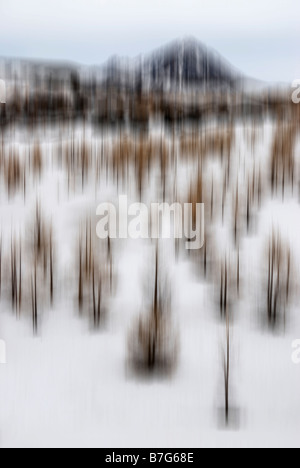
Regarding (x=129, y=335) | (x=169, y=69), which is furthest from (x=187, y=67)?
(x=129, y=335)

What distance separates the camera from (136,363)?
4.21 feet

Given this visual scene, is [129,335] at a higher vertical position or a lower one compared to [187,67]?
lower

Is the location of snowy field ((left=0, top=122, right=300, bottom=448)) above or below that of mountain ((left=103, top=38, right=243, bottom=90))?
below

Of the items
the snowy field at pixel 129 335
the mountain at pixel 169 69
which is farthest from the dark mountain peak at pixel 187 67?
the snowy field at pixel 129 335

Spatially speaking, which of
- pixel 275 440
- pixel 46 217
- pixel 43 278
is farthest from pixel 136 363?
pixel 46 217

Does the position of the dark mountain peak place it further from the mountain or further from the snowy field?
the snowy field

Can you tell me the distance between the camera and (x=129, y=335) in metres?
1.35

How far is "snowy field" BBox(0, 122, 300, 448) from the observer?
44.1 inches

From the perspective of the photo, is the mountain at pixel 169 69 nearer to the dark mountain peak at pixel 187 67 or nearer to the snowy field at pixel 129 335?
the dark mountain peak at pixel 187 67

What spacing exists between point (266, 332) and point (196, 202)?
0.81m

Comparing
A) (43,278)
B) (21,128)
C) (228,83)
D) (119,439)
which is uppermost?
(228,83)

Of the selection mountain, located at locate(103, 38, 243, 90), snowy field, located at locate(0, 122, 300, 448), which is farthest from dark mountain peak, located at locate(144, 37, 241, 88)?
snowy field, located at locate(0, 122, 300, 448)

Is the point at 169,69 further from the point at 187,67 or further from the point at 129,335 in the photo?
the point at 129,335

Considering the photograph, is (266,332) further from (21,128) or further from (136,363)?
(21,128)
